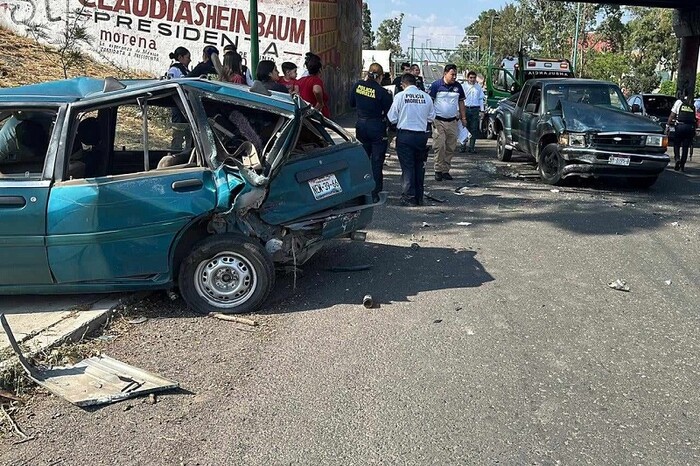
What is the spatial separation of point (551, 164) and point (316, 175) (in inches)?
298

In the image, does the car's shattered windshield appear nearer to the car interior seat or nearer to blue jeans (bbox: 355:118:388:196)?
blue jeans (bbox: 355:118:388:196)

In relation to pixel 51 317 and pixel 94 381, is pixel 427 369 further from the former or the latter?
pixel 51 317

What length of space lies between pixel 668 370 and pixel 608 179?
880 centimetres

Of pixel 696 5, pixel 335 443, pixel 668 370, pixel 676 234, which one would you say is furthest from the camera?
pixel 696 5

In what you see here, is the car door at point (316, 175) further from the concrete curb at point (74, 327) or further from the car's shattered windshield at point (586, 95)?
the car's shattered windshield at point (586, 95)

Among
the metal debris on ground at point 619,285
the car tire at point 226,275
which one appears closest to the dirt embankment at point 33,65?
the car tire at point 226,275

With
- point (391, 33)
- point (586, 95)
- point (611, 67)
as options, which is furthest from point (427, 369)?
point (391, 33)

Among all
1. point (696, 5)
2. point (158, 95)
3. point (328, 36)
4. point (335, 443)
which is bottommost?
point (335, 443)

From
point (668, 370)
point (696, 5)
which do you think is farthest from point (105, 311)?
point (696, 5)

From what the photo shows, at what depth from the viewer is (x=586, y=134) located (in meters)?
11.3

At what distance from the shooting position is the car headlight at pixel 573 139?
1141 cm

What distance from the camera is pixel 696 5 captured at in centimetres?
2845

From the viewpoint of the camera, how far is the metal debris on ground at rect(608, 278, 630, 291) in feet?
20.8

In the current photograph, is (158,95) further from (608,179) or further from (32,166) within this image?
(608,179)
